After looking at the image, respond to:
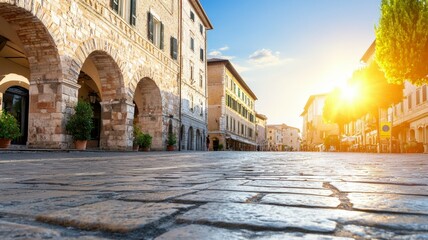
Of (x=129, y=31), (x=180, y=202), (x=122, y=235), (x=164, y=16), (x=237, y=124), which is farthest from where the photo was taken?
(x=237, y=124)

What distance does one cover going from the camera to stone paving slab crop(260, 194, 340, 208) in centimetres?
164

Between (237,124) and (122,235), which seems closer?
(122,235)

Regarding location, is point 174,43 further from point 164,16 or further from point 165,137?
point 165,137

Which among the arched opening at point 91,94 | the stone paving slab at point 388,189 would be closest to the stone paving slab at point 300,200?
the stone paving slab at point 388,189

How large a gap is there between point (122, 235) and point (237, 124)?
151ft

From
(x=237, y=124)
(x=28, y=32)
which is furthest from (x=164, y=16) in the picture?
(x=237, y=124)

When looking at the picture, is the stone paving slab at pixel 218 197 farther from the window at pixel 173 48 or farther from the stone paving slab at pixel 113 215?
the window at pixel 173 48

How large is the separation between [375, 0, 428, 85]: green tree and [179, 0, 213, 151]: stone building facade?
1214 cm

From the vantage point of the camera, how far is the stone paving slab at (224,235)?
40.0 inches

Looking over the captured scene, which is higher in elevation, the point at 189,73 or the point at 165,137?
the point at 189,73

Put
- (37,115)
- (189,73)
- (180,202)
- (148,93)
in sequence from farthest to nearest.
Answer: (189,73)
(148,93)
(37,115)
(180,202)

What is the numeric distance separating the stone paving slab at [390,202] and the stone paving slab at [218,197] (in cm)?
53

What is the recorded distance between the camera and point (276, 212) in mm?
1425

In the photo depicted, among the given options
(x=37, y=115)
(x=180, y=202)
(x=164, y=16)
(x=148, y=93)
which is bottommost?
(x=180, y=202)
